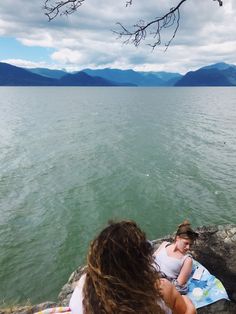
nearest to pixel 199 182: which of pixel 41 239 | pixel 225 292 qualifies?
pixel 41 239

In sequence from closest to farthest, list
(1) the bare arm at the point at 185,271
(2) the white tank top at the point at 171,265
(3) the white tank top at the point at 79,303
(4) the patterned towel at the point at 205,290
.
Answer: (3) the white tank top at the point at 79,303 → (4) the patterned towel at the point at 205,290 → (1) the bare arm at the point at 185,271 → (2) the white tank top at the point at 171,265

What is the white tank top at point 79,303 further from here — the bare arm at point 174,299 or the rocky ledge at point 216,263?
the rocky ledge at point 216,263

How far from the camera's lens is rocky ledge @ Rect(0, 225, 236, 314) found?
7.98 meters

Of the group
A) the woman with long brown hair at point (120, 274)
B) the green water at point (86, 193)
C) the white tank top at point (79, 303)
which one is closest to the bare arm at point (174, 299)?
the white tank top at point (79, 303)

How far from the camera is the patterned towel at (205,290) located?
7914mm

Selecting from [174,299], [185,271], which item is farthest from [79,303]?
[185,271]

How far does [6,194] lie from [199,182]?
13.2 meters

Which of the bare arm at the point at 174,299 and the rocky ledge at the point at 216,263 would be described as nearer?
the bare arm at the point at 174,299

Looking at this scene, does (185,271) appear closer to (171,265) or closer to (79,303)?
(171,265)

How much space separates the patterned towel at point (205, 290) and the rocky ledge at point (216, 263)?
0.12 m

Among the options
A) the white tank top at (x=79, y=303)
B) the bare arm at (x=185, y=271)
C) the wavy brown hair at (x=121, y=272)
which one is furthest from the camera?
the bare arm at (x=185, y=271)

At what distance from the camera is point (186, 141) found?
40375 mm

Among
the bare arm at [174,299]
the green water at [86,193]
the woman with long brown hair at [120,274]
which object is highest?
the woman with long brown hair at [120,274]

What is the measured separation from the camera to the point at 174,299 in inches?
184
